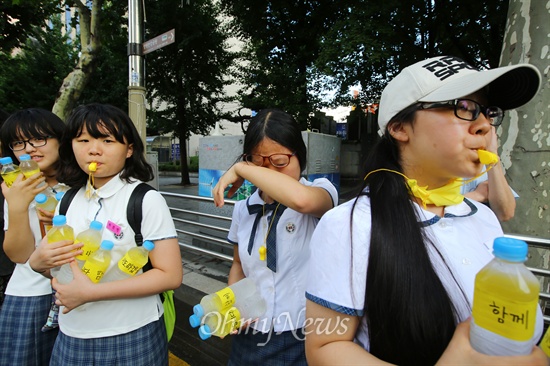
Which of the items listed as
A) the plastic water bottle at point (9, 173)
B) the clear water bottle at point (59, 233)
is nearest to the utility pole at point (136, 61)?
the plastic water bottle at point (9, 173)

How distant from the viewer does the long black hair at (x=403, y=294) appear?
0.90 meters

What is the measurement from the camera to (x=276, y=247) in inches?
61.9

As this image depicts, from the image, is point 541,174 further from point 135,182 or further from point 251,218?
point 135,182

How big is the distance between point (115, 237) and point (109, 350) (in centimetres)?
54

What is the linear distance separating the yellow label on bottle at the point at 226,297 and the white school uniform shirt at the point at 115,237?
15.7 inches

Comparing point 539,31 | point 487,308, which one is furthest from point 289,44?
point 487,308

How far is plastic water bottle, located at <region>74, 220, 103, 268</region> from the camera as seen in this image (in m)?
1.47

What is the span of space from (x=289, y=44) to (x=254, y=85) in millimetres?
2151

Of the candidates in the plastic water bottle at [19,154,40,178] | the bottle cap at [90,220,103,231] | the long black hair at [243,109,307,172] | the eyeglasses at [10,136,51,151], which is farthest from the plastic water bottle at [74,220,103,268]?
the eyeglasses at [10,136,51,151]

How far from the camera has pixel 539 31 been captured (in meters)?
2.78

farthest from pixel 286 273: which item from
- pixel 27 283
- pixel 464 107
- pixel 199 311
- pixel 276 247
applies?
pixel 27 283

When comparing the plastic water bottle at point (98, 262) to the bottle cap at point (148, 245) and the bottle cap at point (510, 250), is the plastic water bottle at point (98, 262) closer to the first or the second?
the bottle cap at point (148, 245)

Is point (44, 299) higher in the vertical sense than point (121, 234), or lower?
lower

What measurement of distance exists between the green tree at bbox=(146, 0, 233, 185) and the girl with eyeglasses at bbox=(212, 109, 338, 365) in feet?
45.4
